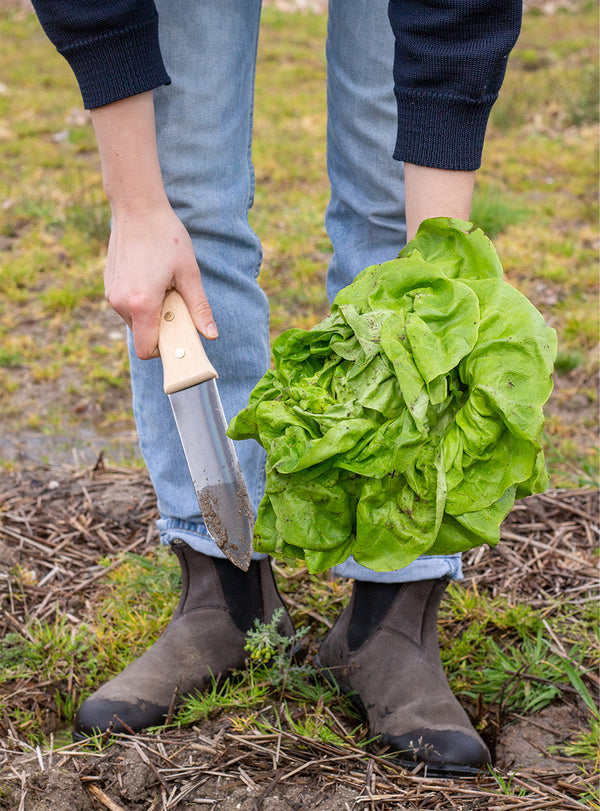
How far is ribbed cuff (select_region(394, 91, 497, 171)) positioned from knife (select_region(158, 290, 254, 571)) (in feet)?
2.15

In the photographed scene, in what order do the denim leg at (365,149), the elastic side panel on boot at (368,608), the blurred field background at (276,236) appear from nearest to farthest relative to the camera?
the denim leg at (365,149)
the elastic side panel on boot at (368,608)
the blurred field background at (276,236)

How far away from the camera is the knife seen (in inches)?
67.5

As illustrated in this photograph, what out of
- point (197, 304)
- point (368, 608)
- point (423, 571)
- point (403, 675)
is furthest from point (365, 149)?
point (403, 675)

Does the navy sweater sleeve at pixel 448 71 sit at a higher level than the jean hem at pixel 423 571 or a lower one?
higher

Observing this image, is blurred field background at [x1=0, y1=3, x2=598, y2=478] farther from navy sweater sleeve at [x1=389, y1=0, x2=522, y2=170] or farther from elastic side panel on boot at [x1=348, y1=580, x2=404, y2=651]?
navy sweater sleeve at [x1=389, y1=0, x2=522, y2=170]

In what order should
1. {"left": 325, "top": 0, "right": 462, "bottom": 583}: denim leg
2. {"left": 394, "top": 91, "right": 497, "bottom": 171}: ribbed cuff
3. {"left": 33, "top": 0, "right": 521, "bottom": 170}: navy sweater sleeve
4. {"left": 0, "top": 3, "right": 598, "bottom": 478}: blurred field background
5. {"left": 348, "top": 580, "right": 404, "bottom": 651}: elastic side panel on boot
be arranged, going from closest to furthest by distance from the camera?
1. {"left": 33, "top": 0, "right": 521, "bottom": 170}: navy sweater sleeve
2. {"left": 394, "top": 91, "right": 497, "bottom": 171}: ribbed cuff
3. {"left": 325, "top": 0, "right": 462, "bottom": 583}: denim leg
4. {"left": 348, "top": 580, "right": 404, "bottom": 651}: elastic side panel on boot
5. {"left": 0, "top": 3, "right": 598, "bottom": 478}: blurred field background

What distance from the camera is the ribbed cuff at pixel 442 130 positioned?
164 cm

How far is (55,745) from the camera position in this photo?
6.56 ft

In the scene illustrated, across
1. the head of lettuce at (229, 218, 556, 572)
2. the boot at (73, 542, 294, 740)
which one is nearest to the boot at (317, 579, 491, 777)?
the boot at (73, 542, 294, 740)

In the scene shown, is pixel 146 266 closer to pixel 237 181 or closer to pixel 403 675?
pixel 237 181

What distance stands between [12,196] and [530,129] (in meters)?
5.16

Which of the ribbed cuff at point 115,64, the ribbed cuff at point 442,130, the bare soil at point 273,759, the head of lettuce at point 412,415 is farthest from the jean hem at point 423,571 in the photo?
the ribbed cuff at point 115,64

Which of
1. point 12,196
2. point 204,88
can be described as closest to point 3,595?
point 204,88

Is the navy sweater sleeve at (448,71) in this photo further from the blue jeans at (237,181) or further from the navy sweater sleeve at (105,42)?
the navy sweater sleeve at (105,42)
